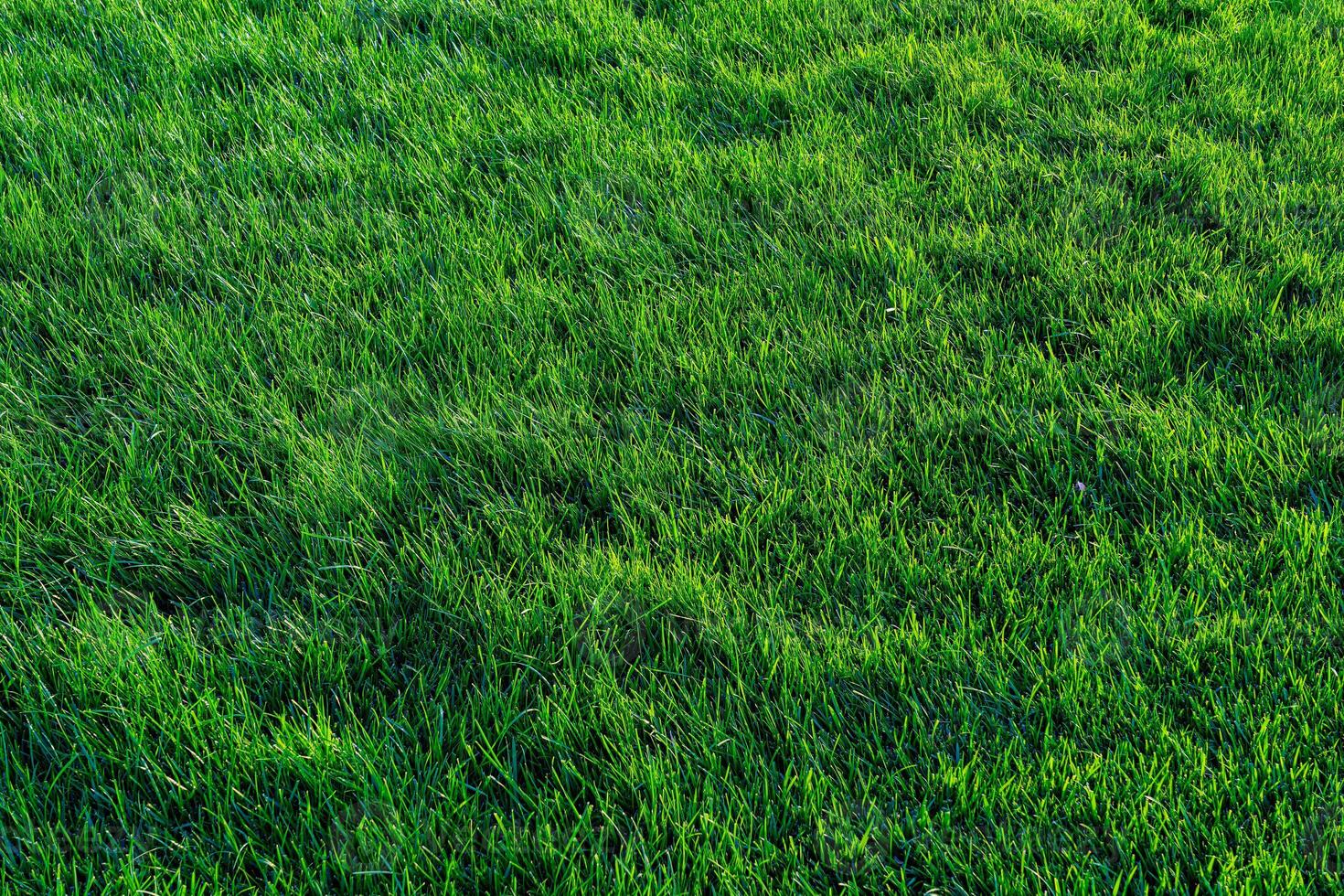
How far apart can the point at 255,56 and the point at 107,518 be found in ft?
6.68

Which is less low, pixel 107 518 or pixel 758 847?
pixel 107 518

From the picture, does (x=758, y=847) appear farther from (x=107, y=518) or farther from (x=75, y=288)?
(x=75, y=288)

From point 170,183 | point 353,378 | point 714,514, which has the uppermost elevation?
point 170,183

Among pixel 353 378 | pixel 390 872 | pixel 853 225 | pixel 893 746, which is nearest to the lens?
pixel 390 872

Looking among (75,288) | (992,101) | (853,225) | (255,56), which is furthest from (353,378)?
(992,101)

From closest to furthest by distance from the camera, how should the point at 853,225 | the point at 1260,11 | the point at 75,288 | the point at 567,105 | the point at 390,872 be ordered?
the point at 390,872 < the point at 75,288 < the point at 853,225 < the point at 567,105 < the point at 1260,11

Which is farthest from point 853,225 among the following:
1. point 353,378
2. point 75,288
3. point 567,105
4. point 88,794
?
point 88,794

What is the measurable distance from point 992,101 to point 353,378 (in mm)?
2226

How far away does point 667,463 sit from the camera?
7.58ft

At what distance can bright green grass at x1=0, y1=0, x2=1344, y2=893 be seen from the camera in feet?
5.62

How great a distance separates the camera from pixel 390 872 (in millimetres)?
1626

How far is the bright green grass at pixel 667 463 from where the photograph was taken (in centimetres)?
171

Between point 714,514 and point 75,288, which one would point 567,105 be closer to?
point 75,288

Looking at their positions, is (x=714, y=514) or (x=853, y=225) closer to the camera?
(x=714, y=514)
